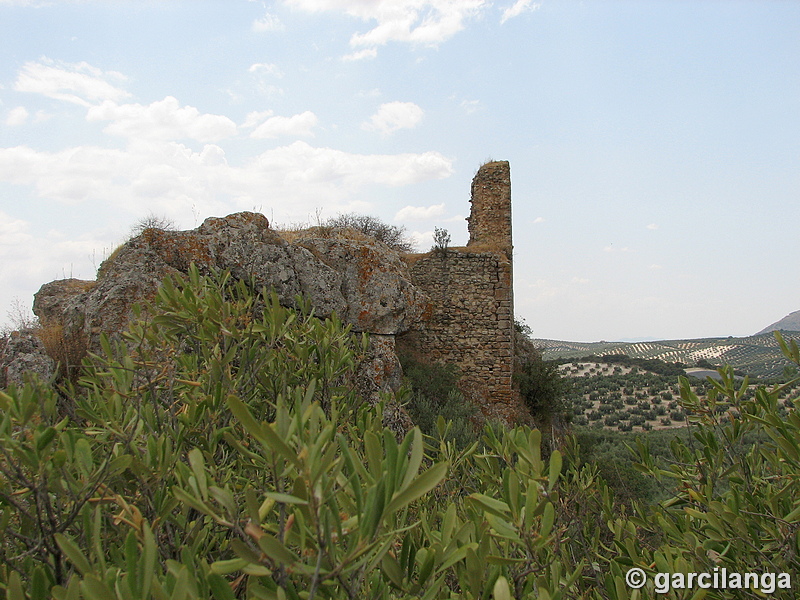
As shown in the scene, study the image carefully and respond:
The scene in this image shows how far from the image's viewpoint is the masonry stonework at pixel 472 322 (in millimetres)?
9469

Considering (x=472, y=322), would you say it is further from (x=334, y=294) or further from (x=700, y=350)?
(x=700, y=350)

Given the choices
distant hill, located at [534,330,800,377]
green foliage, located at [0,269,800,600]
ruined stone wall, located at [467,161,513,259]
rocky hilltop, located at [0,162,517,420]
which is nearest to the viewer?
green foliage, located at [0,269,800,600]

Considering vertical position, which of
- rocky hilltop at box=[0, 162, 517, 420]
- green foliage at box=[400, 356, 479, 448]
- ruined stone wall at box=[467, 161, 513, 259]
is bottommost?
green foliage at box=[400, 356, 479, 448]

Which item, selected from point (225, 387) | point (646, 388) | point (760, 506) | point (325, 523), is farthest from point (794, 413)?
point (646, 388)

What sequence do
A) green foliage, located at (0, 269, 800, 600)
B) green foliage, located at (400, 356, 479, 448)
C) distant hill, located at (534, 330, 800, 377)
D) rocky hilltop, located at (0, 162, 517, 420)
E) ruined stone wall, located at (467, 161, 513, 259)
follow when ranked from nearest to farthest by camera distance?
green foliage, located at (0, 269, 800, 600), rocky hilltop, located at (0, 162, 517, 420), green foliage, located at (400, 356, 479, 448), ruined stone wall, located at (467, 161, 513, 259), distant hill, located at (534, 330, 800, 377)

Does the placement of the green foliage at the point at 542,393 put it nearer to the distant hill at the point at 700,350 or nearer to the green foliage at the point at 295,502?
the green foliage at the point at 295,502

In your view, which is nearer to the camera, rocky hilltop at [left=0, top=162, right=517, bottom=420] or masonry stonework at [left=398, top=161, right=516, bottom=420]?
rocky hilltop at [left=0, top=162, right=517, bottom=420]

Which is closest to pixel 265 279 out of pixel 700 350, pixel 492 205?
pixel 492 205

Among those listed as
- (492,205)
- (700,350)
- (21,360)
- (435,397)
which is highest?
(492,205)

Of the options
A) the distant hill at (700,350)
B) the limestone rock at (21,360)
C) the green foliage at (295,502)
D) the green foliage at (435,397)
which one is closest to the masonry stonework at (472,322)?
the green foliage at (435,397)

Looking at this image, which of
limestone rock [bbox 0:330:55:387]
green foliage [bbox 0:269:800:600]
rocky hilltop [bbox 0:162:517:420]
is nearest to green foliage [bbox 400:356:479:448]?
rocky hilltop [bbox 0:162:517:420]

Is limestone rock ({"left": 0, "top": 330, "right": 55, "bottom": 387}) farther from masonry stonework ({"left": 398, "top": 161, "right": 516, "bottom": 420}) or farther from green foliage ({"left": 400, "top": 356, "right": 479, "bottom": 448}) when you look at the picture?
masonry stonework ({"left": 398, "top": 161, "right": 516, "bottom": 420})

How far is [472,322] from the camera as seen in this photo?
962 centimetres

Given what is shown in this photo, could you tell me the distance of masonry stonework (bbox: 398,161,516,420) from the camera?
9469mm
